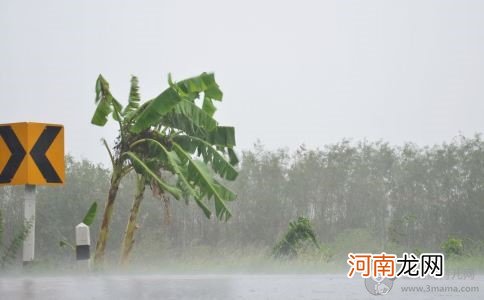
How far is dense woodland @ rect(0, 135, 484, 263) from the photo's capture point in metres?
29.9

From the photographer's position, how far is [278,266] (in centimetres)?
1323

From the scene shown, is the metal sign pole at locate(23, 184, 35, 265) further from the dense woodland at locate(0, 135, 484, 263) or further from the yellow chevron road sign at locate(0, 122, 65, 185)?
the dense woodland at locate(0, 135, 484, 263)

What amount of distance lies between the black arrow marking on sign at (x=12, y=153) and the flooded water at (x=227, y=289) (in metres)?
5.64

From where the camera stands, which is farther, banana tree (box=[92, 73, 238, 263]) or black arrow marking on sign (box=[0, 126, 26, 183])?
banana tree (box=[92, 73, 238, 263])

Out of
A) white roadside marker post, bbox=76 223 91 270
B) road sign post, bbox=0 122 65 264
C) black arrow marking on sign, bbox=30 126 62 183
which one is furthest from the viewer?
black arrow marking on sign, bbox=30 126 62 183

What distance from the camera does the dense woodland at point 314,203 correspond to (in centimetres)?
2986

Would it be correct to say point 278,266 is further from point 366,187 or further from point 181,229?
point 366,187

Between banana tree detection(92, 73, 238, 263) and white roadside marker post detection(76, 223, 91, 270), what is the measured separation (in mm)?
5629

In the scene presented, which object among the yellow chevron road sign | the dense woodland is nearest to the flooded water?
the yellow chevron road sign

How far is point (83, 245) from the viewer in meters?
12.8

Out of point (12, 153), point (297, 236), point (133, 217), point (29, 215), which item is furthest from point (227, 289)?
point (133, 217)

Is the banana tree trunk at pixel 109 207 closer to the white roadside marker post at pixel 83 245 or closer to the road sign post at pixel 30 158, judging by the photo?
the road sign post at pixel 30 158

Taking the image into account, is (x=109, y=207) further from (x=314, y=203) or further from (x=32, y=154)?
(x=314, y=203)

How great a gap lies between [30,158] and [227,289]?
7104mm
